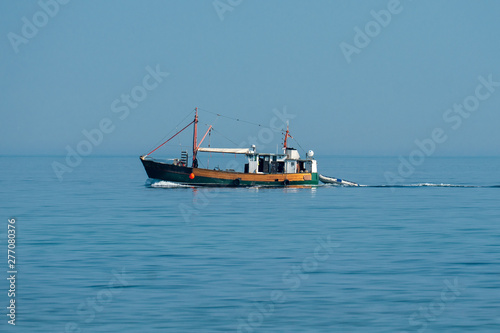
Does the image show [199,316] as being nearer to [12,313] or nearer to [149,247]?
[12,313]

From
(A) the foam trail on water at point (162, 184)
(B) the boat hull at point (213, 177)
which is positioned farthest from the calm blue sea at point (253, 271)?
(A) the foam trail on water at point (162, 184)

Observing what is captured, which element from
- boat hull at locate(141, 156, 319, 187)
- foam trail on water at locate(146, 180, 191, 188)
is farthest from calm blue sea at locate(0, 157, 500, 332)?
foam trail on water at locate(146, 180, 191, 188)

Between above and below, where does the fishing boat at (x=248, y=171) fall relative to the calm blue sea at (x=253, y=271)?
above

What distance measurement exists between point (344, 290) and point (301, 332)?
4.85 meters

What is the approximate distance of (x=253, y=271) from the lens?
26.8 metres

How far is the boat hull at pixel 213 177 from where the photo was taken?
78.7m

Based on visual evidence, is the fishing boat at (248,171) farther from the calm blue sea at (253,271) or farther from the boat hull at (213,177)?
the calm blue sea at (253,271)

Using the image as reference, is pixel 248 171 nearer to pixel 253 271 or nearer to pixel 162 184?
pixel 162 184

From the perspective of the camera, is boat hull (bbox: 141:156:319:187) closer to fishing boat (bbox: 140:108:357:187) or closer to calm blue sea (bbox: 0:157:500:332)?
fishing boat (bbox: 140:108:357:187)

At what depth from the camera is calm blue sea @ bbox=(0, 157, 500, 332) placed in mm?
20000

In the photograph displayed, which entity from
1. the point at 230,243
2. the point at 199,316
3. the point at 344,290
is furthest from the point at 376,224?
the point at 199,316

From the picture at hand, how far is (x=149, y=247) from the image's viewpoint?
33406mm

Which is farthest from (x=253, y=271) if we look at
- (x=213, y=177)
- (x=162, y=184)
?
(x=162, y=184)

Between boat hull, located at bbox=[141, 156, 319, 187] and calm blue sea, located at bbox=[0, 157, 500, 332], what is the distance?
24.6 m
